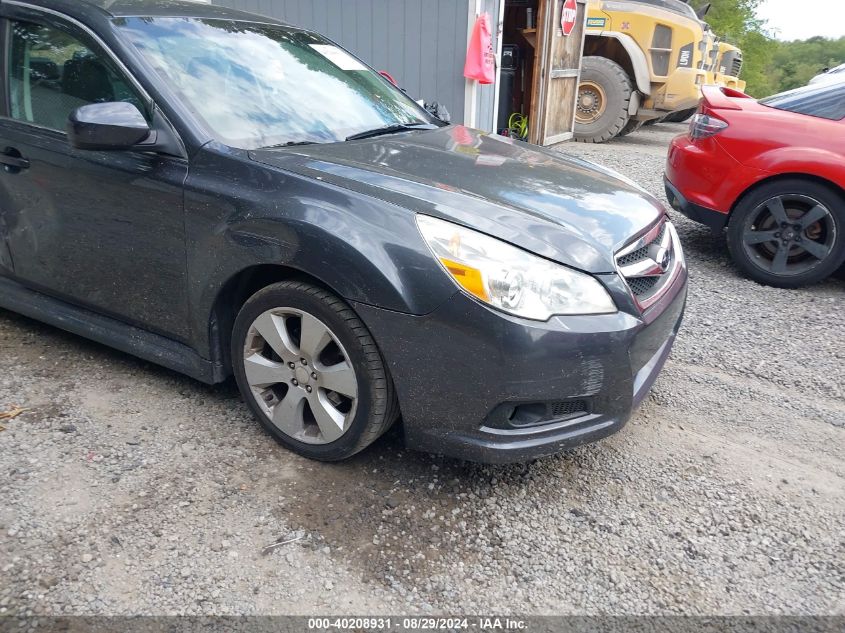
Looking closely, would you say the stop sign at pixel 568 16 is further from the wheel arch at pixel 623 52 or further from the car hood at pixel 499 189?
the car hood at pixel 499 189

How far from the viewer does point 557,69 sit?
9609 millimetres

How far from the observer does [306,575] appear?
2.07 meters

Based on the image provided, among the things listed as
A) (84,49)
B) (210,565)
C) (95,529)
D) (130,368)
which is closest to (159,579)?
(210,565)

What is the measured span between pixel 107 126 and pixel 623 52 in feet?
34.8

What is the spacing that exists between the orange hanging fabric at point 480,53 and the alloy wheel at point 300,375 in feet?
20.0

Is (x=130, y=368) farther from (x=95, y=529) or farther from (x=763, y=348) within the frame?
Result: (x=763, y=348)

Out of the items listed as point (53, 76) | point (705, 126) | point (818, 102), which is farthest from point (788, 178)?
point (53, 76)

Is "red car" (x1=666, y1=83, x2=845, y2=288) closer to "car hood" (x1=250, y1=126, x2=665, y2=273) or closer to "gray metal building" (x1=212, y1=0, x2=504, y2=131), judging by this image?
"car hood" (x1=250, y1=126, x2=665, y2=273)

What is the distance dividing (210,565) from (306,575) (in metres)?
0.31

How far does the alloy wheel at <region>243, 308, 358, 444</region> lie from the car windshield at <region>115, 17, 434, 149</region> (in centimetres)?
75

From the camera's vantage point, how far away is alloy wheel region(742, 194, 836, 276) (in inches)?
174

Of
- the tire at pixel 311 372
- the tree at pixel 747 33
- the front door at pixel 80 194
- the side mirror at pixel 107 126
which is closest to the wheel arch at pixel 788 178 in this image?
the tire at pixel 311 372

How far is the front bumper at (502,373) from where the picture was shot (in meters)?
2.08

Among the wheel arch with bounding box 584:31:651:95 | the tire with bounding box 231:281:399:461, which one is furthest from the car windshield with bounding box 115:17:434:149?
the wheel arch with bounding box 584:31:651:95
